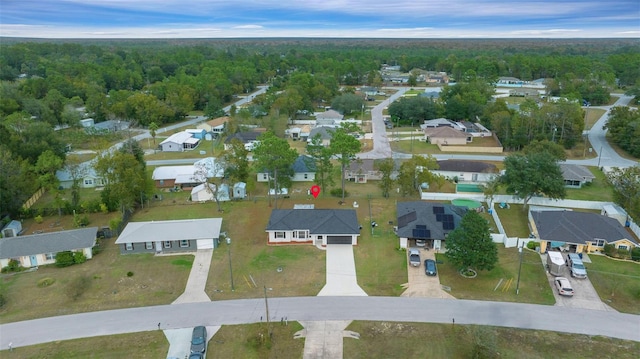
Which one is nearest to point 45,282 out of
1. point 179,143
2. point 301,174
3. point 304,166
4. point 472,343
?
point 472,343

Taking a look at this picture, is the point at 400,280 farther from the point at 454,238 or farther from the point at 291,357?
the point at 291,357

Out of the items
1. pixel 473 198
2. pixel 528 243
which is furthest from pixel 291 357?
pixel 473 198

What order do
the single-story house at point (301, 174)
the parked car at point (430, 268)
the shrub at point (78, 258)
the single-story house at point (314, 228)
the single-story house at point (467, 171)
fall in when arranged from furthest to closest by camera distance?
the single-story house at point (301, 174) < the single-story house at point (467, 171) < the single-story house at point (314, 228) < the shrub at point (78, 258) < the parked car at point (430, 268)

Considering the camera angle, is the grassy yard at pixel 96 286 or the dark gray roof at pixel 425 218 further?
the dark gray roof at pixel 425 218

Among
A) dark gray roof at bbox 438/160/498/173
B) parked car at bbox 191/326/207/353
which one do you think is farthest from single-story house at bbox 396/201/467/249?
parked car at bbox 191/326/207/353

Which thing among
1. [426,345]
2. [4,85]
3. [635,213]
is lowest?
[426,345]

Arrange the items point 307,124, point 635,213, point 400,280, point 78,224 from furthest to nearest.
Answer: point 307,124
point 78,224
point 635,213
point 400,280

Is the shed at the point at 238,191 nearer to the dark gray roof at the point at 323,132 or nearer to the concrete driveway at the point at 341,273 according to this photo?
the concrete driveway at the point at 341,273

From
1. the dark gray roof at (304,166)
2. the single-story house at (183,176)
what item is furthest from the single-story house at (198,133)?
the dark gray roof at (304,166)

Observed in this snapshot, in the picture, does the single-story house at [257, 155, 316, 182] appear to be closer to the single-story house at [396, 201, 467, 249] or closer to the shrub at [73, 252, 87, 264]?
the single-story house at [396, 201, 467, 249]
